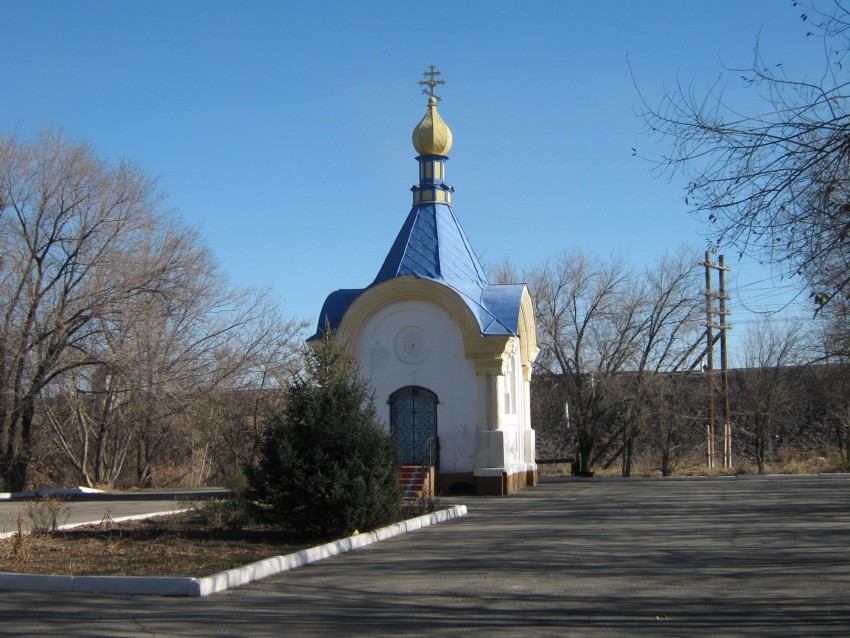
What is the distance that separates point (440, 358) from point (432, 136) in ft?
22.3

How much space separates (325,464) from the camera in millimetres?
12531

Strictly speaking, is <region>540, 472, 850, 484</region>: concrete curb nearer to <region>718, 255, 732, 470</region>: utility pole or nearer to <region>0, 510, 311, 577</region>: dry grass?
<region>718, 255, 732, 470</region>: utility pole

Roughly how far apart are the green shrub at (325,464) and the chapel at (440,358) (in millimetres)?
8757

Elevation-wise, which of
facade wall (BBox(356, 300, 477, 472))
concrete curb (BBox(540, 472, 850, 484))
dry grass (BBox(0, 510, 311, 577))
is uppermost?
facade wall (BBox(356, 300, 477, 472))

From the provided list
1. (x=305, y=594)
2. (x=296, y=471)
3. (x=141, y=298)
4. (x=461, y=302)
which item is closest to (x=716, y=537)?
(x=296, y=471)

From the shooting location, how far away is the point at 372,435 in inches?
512

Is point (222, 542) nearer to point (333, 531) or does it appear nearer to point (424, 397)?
point (333, 531)

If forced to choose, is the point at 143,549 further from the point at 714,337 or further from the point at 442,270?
the point at 714,337

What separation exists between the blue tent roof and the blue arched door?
2280mm

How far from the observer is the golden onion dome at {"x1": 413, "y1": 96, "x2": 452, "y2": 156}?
26.3 m

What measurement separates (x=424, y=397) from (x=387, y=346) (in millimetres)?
1578

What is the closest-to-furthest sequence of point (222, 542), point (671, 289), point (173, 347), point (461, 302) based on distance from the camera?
point (222, 542)
point (461, 302)
point (173, 347)
point (671, 289)

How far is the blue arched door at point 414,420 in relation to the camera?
23.0 meters

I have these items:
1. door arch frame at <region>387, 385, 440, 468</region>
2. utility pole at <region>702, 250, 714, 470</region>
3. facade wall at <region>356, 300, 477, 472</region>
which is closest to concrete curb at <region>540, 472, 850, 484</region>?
utility pole at <region>702, 250, 714, 470</region>
